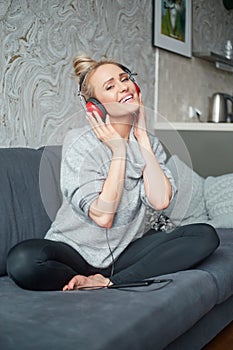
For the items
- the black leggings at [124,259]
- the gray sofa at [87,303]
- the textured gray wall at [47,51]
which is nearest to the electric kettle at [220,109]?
the textured gray wall at [47,51]

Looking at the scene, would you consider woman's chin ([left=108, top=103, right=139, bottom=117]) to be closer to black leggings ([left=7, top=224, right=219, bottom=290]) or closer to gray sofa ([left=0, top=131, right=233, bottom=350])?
gray sofa ([left=0, top=131, right=233, bottom=350])

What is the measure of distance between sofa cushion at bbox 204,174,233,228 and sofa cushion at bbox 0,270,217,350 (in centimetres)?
102

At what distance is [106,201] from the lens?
1.66 meters

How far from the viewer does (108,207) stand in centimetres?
166

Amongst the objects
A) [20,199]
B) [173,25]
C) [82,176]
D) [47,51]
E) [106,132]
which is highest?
[173,25]

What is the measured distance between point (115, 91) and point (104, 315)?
607mm

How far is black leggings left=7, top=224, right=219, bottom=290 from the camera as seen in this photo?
1737 millimetres

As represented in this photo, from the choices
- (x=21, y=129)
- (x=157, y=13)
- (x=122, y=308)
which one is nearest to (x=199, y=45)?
(x=157, y=13)

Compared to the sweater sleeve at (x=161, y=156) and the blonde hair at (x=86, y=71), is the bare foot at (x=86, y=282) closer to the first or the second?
the sweater sleeve at (x=161, y=156)

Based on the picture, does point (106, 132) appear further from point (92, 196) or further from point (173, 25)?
point (173, 25)

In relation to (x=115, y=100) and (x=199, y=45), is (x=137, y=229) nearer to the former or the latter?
(x=115, y=100)

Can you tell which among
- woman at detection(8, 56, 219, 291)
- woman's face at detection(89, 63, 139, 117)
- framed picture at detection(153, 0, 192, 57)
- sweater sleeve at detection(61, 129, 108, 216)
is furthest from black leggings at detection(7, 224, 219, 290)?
framed picture at detection(153, 0, 192, 57)

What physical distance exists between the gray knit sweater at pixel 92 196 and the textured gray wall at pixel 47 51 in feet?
1.81

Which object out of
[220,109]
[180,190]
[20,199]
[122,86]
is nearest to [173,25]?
[220,109]
